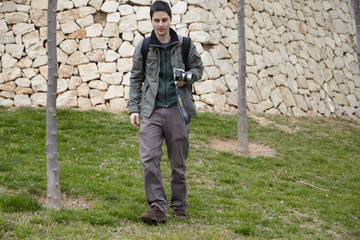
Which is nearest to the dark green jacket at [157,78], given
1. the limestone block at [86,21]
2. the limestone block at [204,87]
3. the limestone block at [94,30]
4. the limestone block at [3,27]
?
the limestone block at [204,87]

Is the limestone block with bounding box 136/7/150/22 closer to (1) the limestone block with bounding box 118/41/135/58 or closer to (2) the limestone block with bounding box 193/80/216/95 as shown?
(1) the limestone block with bounding box 118/41/135/58

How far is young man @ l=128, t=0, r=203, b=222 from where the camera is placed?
13.4 ft

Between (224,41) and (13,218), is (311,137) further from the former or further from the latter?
(13,218)

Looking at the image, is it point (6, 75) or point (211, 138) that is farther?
point (6, 75)

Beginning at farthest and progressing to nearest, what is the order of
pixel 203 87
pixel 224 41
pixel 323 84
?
pixel 323 84
pixel 224 41
pixel 203 87

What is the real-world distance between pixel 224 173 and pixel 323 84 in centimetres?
949

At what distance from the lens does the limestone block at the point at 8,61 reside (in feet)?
38.4

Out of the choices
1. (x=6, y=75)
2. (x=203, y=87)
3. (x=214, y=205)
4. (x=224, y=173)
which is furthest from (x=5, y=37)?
(x=214, y=205)

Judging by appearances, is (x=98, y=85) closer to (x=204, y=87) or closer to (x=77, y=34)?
(x=77, y=34)

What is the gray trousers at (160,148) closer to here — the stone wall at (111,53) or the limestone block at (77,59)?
the stone wall at (111,53)

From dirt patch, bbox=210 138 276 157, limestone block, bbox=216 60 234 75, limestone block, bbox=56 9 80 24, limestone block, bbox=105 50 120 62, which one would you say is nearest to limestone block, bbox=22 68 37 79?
limestone block, bbox=56 9 80 24

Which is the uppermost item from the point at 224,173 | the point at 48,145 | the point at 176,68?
the point at 176,68

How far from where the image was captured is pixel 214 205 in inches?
207

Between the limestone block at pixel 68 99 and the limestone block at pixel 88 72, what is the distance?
0.48 m
